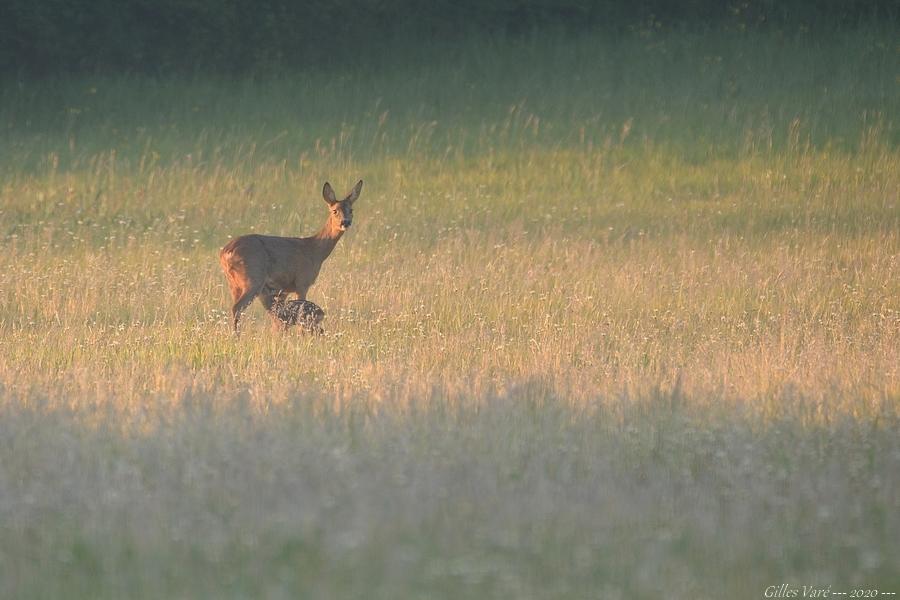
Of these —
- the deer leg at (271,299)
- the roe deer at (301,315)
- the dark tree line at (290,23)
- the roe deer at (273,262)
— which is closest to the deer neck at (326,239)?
the roe deer at (273,262)

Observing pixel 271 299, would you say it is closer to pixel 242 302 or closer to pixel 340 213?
pixel 242 302

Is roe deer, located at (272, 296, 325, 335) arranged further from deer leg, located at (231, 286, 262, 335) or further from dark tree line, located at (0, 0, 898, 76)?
dark tree line, located at (0, 0, 898, 76)

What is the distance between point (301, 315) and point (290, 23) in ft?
56.3

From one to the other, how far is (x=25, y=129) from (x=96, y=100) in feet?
5.94

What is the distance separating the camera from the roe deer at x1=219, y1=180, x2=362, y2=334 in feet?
39.4

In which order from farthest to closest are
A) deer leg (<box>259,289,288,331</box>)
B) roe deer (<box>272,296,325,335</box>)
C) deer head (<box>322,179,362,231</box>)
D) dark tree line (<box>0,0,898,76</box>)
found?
dark tree line (<box>0,0,898,76</box>), deer head (<box>322,179,362,231</box>), deer leg (<box>259,289,288,331</box>), roe deer (<box>272,296,325,335</box>)

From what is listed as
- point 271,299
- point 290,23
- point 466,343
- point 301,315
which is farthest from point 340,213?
point 290,23

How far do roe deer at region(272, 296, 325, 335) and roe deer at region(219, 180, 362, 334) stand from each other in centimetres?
40

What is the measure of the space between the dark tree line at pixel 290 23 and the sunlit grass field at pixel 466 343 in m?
1.10

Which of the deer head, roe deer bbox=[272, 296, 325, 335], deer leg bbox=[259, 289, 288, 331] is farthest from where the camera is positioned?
the deer head

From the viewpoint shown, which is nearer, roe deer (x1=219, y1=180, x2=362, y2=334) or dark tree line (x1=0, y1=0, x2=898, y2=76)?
roe deer (x1=219, y1=180, x2=362, y2=334)

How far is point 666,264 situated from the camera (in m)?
15.5

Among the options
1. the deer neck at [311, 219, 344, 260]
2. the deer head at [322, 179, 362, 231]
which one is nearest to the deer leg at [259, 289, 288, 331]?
the deer neck at [311, 219, 344, 260]

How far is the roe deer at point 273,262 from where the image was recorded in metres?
12.0
